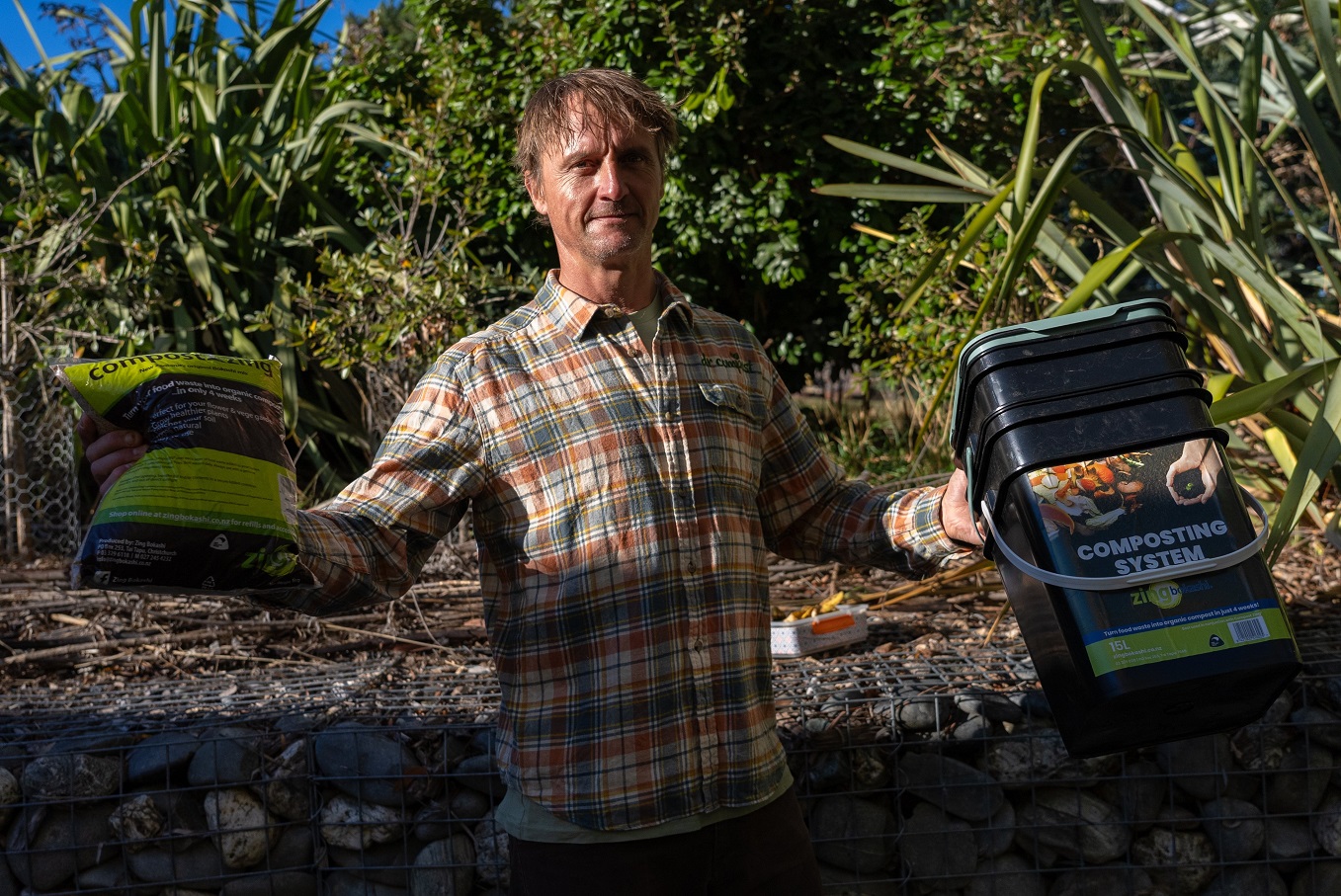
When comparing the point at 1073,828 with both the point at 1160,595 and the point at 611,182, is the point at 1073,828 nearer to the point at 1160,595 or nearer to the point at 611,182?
the point at 1160,595

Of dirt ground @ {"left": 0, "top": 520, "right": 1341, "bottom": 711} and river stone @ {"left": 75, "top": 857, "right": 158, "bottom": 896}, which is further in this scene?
dirt ground @ {"left": 0, "top": 520, "right": 1341, "bottom": 711}

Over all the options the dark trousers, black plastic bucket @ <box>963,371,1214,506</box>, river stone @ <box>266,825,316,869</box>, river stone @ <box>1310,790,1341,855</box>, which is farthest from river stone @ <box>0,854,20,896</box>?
river stone @ <box>1310,790,1341,855</box>

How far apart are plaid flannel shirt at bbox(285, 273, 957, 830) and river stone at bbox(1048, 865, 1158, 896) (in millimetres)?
1052

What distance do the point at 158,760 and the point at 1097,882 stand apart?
187 centimetres

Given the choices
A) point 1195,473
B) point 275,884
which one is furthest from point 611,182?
point 275,884

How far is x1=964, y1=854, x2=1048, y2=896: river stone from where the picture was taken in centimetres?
226

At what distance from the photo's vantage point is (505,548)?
151 cm

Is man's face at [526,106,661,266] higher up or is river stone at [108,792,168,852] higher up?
man's face at [526,106,661,266]

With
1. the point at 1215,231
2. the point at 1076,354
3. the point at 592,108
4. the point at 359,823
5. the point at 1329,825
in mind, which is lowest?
the point at 1329,825

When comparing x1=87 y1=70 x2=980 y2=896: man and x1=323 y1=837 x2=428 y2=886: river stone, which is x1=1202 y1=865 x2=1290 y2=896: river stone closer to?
x1=87 y1=70 x2=980 y2=896: man

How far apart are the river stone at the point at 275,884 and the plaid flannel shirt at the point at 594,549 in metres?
0.97

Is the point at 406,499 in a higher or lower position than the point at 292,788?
higher

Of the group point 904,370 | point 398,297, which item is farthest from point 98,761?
point 904,370

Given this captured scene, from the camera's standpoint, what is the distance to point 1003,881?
7.43ft
